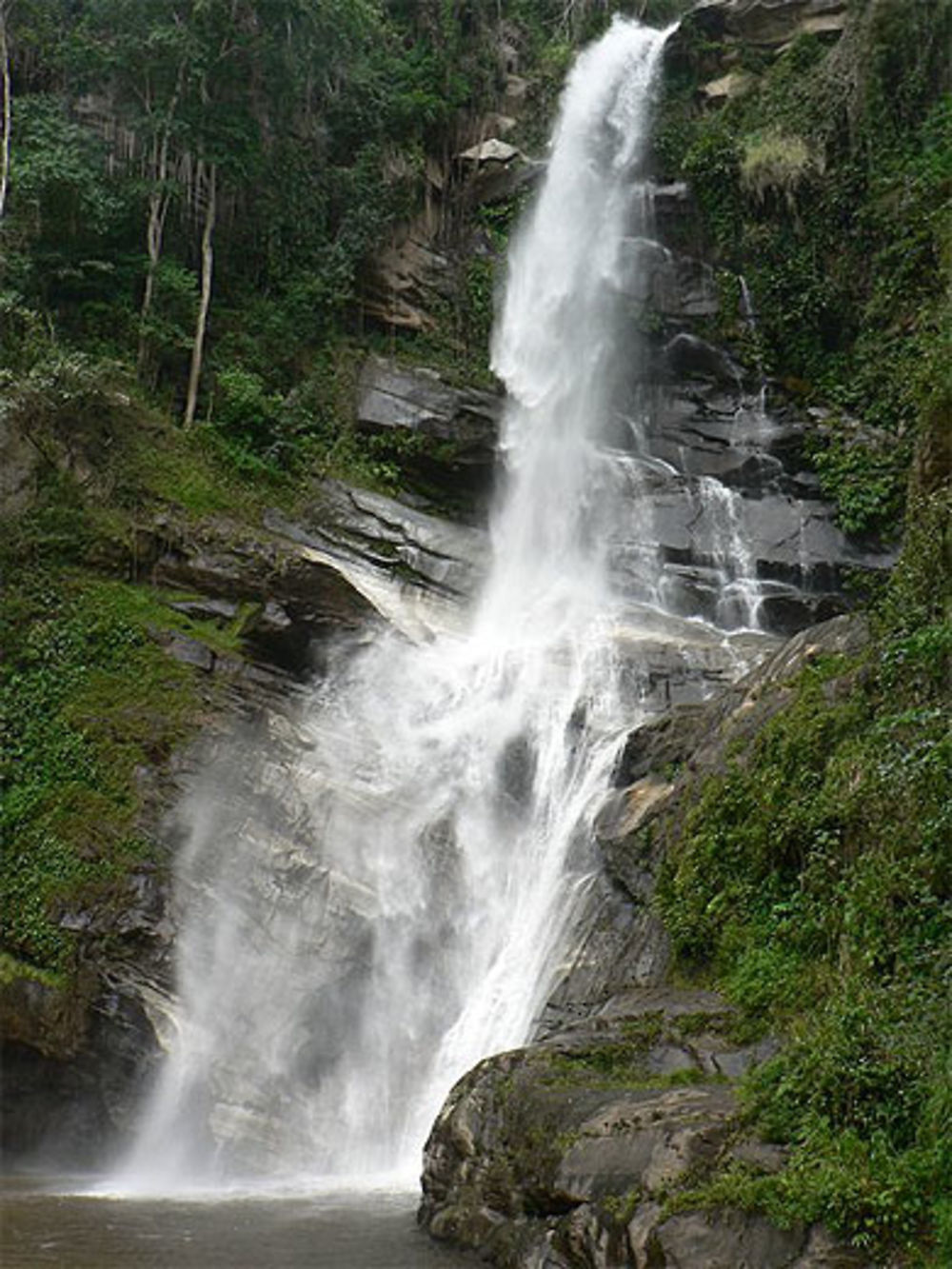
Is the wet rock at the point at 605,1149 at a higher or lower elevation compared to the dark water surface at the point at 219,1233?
higher

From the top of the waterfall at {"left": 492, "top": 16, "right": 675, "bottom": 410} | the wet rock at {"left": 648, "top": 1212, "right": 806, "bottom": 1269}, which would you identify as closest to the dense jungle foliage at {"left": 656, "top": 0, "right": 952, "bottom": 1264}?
the wet rock at {"left": 648, "top": 1212, "right": 806, "bottom": 1269}

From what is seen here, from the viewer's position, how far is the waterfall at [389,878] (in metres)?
13.2

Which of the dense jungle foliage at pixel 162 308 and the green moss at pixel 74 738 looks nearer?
the green moss at pixel 74 738

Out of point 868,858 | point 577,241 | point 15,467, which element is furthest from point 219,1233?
point 577,241

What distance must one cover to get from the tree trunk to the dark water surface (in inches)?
553

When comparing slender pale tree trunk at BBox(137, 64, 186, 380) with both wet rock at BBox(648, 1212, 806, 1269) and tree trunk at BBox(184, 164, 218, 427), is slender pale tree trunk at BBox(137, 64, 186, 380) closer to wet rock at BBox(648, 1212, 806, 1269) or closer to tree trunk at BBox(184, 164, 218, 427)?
tree trunk at BBox(184, 164, 218, 427)

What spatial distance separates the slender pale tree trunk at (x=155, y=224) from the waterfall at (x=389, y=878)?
299 inches

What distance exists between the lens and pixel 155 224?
2278cm

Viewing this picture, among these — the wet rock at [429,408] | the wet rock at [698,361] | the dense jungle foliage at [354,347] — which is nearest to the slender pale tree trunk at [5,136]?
the dense jungle foliage at [354,347]

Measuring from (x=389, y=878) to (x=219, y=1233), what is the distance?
6.39 meters

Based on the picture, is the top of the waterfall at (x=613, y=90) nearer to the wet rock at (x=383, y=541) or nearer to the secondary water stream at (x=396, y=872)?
the secondary water stream at (x=396, y=872)

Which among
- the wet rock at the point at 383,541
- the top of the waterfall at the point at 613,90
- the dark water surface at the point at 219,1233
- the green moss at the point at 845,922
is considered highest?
the top of the waterfall at the point at 613,90

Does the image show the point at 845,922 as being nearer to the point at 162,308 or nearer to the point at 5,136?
the point at 162,308

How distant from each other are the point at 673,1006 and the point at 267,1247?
3644 mm
